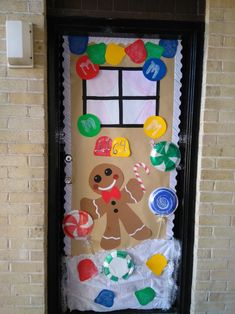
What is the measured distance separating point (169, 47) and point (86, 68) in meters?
0.56

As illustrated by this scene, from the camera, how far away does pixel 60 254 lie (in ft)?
6.38

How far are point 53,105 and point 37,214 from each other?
2.26 feet

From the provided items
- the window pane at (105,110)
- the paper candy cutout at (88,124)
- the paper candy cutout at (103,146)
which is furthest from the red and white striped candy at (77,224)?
the window pane at (105,110)

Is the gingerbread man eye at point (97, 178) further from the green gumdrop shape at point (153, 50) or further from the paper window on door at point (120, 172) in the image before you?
the green gumdrop shape at point (153, 50)

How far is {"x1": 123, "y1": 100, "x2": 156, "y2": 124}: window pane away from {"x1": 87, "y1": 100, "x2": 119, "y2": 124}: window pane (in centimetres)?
6

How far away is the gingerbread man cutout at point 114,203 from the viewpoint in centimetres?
192

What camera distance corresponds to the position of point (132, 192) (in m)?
1.94

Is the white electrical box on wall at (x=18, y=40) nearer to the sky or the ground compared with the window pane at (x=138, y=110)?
nearer to the sky

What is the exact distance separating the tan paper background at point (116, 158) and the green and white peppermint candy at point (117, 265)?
0.08 m

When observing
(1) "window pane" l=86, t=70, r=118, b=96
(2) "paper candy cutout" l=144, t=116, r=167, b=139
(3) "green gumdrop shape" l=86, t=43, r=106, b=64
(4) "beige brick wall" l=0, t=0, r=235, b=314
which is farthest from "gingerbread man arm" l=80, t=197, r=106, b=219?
(3) "green gumdrop shape" l=86, t=43, r=106, b=64

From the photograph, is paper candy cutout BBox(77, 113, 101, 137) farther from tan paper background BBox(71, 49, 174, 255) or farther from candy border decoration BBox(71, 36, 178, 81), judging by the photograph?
candy border decoration BBox(71, 36, 178, 81)

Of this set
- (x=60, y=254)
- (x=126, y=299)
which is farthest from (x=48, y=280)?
(x=126, y=299)

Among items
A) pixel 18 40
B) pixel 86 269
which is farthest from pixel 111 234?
pixel 18 40

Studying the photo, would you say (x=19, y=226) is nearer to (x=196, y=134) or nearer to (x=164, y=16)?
(x=196, y=134)
